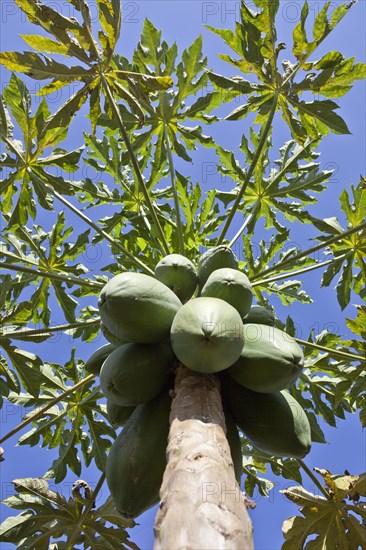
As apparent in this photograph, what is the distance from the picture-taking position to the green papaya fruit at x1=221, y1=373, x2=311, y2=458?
2420 mm

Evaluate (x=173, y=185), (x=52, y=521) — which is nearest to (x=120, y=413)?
(x=52, y=521)

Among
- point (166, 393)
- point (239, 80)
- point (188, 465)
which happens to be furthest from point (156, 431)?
point (239, 80)

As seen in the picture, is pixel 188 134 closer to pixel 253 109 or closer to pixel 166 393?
pixel 253 109

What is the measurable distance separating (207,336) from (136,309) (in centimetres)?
40

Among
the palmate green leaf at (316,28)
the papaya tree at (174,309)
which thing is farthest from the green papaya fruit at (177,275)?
the palmate green leaf at (316,28)

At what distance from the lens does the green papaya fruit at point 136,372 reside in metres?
2.35

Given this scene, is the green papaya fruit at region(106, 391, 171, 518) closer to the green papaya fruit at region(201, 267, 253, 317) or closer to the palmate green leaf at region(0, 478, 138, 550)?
the green papaya fruit at region(201, 267, 253, 317)

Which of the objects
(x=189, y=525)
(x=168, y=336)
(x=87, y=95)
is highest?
(x=87, y=95)

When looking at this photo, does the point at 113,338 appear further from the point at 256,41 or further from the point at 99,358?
the point at 256,41

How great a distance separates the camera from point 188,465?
157 centimetres

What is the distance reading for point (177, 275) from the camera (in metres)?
2.97

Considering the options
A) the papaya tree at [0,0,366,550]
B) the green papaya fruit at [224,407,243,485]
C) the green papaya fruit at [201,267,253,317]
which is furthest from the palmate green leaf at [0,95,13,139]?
the green papaya fruit at [224,407,243,485]

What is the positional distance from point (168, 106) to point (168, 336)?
8.27 feet

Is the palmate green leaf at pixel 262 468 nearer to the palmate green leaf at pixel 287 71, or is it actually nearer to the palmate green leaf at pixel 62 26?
the palmate green leaf at pixel 287 71
